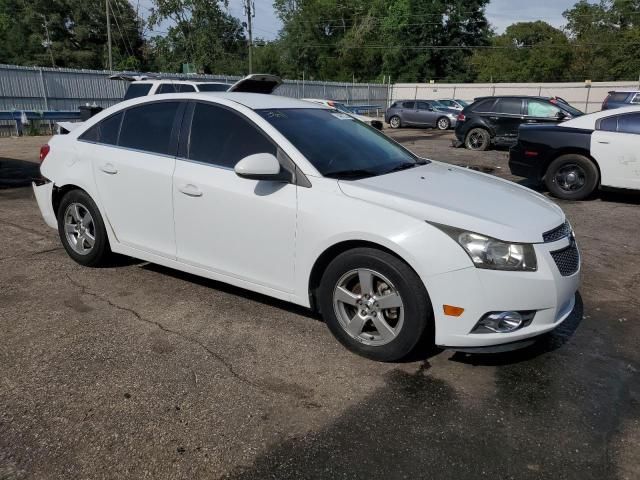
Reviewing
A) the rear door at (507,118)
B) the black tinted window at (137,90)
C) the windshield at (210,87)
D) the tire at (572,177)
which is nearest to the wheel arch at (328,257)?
the tire at (572,177)

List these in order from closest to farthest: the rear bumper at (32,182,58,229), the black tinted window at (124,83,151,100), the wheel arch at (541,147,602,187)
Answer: the rear bumper at (32,182,58,229) → the wheel arch at (541,147,602,187) → the black tinted window at (124,83,151,100)

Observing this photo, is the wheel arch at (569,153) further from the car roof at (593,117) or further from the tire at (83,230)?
the tire at (83,230)

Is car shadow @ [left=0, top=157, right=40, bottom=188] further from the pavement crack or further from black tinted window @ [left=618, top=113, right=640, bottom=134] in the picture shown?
black tinted window @ [left=618, top=113, right=640, bottom=134]

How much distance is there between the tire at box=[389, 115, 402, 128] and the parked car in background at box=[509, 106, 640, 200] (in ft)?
60.2

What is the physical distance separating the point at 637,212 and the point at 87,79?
2177cm

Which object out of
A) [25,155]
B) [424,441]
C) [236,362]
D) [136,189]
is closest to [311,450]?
[424,441]

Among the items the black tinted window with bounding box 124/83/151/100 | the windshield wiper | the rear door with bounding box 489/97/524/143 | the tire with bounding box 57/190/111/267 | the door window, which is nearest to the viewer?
the windshield wiper

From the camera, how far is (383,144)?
441 centimetres

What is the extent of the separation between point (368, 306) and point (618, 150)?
6564 mm

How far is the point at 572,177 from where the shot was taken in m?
8.62

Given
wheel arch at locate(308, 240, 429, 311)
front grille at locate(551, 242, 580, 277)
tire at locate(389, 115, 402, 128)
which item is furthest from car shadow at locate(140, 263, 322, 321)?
tire at locate(389, 115, 402, 128)

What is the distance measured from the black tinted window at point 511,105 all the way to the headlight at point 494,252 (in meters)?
13.4

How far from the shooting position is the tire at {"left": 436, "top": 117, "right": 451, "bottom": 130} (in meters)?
25.4

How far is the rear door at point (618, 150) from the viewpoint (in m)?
7.92
